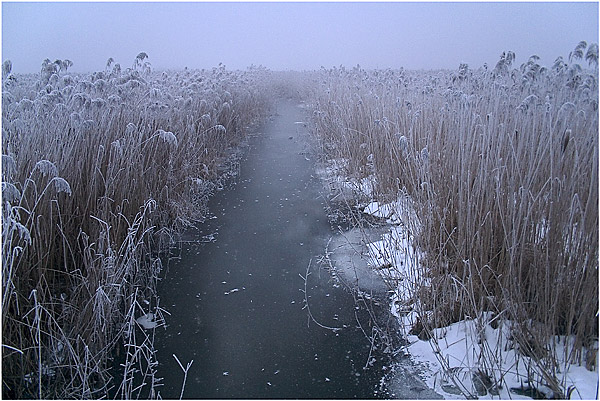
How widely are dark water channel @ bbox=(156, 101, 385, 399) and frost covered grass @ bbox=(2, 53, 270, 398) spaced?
214 millimetres

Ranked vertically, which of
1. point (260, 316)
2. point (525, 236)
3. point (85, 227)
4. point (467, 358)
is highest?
point (525, 236)

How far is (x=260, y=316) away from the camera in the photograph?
2.79 m

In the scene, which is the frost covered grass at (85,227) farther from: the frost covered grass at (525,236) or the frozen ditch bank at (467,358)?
the frost covered grass at (525,236)

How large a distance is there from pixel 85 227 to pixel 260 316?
52.0 inches

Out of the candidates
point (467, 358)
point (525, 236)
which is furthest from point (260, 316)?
point (525, 236)

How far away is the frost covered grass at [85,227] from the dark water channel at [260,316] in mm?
214

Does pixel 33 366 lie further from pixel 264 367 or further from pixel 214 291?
pixel 214 291

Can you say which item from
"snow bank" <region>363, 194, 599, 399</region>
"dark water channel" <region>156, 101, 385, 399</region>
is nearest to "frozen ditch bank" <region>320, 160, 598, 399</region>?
"snow bank" <region>363, 194, 599, 399</region>

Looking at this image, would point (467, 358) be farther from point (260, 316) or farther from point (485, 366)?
point (260, 316)

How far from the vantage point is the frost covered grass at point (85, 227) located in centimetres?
200

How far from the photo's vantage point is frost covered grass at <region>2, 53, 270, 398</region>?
200 centimetres

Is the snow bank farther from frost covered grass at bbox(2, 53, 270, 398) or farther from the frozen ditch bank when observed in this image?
frost covered grass at bbox(2, 53, 270, 398)

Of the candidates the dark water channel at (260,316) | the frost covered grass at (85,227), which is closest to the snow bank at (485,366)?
the dark water channel at (260,316)

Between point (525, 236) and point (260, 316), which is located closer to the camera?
point (525, 236)
